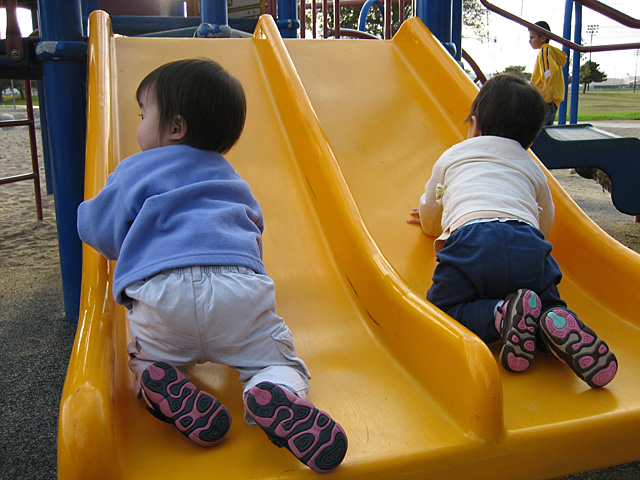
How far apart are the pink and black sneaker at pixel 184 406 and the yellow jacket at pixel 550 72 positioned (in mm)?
4980

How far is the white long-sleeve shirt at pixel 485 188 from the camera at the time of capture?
1687mm

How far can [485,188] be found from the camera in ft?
5.65

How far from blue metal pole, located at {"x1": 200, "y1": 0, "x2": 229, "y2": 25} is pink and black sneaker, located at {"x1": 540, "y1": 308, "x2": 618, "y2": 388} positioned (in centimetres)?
241

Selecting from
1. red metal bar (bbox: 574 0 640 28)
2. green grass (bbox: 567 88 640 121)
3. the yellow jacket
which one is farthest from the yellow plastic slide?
green grass (bbox: 567 88 640 121)

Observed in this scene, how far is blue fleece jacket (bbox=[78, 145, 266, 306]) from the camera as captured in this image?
1236 mm

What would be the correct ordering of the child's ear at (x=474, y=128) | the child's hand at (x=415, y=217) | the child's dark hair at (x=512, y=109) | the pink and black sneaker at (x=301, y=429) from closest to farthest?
1. the pink and black sneaker at (x=301, y=429)
2. the child's dark hair at (x=512, y=109)
3. the child's ear at (x=474, y=128)
4. the child's hand at (x=415, y=217)

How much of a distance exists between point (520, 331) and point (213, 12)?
2.38 m

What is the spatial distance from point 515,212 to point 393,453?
2.72 ft

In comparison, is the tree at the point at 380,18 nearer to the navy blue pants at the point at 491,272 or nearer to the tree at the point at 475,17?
the tree at the point at 475,17

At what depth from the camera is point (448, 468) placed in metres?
1.13

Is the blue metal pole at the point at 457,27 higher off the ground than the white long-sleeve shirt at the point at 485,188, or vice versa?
the blue metal pole at the point at 457,27

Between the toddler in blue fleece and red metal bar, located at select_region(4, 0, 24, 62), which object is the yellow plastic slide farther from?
red metal bar, located at select_region(4, 0, 24, 62)

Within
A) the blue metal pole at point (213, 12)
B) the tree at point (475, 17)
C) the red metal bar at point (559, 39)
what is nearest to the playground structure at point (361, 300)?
the blue metal pole at point (213, 12)

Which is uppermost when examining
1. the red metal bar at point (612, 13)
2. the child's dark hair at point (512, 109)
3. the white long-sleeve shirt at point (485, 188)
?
the red metal bar at point (612, 13)
